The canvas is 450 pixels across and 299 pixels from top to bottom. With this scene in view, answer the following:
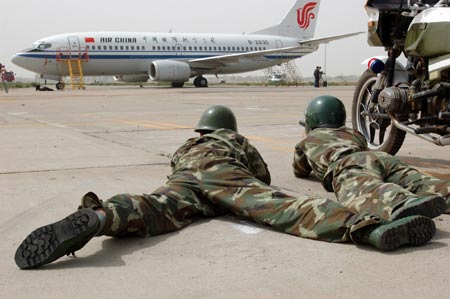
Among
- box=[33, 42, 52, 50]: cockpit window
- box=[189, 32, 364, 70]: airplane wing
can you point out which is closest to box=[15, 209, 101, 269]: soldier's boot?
box=[33, 42, 52, 50]: cockpit window

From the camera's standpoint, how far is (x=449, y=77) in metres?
4.83

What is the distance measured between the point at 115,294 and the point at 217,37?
114 feet

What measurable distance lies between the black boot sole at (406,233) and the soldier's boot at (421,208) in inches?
3.9

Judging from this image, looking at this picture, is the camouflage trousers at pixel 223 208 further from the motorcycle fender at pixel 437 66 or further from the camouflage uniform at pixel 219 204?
the motorcycle fender at pixel 437 66

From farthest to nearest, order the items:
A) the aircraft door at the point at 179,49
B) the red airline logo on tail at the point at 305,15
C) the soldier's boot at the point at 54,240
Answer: the red airline logo on tail at the point at 305,15 → the aircraft door at the point at 179,49 → the soldier's boot at the point at 54,240

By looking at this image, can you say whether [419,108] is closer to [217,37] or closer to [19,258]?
[19,258]

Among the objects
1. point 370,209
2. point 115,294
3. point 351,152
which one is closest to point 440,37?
point 351,152

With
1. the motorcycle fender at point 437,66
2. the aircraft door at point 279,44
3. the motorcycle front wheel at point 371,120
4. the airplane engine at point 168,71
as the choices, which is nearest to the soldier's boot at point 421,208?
the motorcycle fender at point 437,66

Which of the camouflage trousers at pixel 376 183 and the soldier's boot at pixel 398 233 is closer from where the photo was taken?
the soldier's boot at pixel 398 233

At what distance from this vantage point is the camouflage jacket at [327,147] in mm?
4180

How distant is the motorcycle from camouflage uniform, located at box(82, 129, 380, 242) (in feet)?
5.77

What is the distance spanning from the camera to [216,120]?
4371mm

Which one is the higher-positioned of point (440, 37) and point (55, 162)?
point (440, 37)

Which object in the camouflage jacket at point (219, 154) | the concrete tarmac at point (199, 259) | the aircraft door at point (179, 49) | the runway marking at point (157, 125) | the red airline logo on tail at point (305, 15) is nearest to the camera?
the concrete tarmac at point (199, 259)
